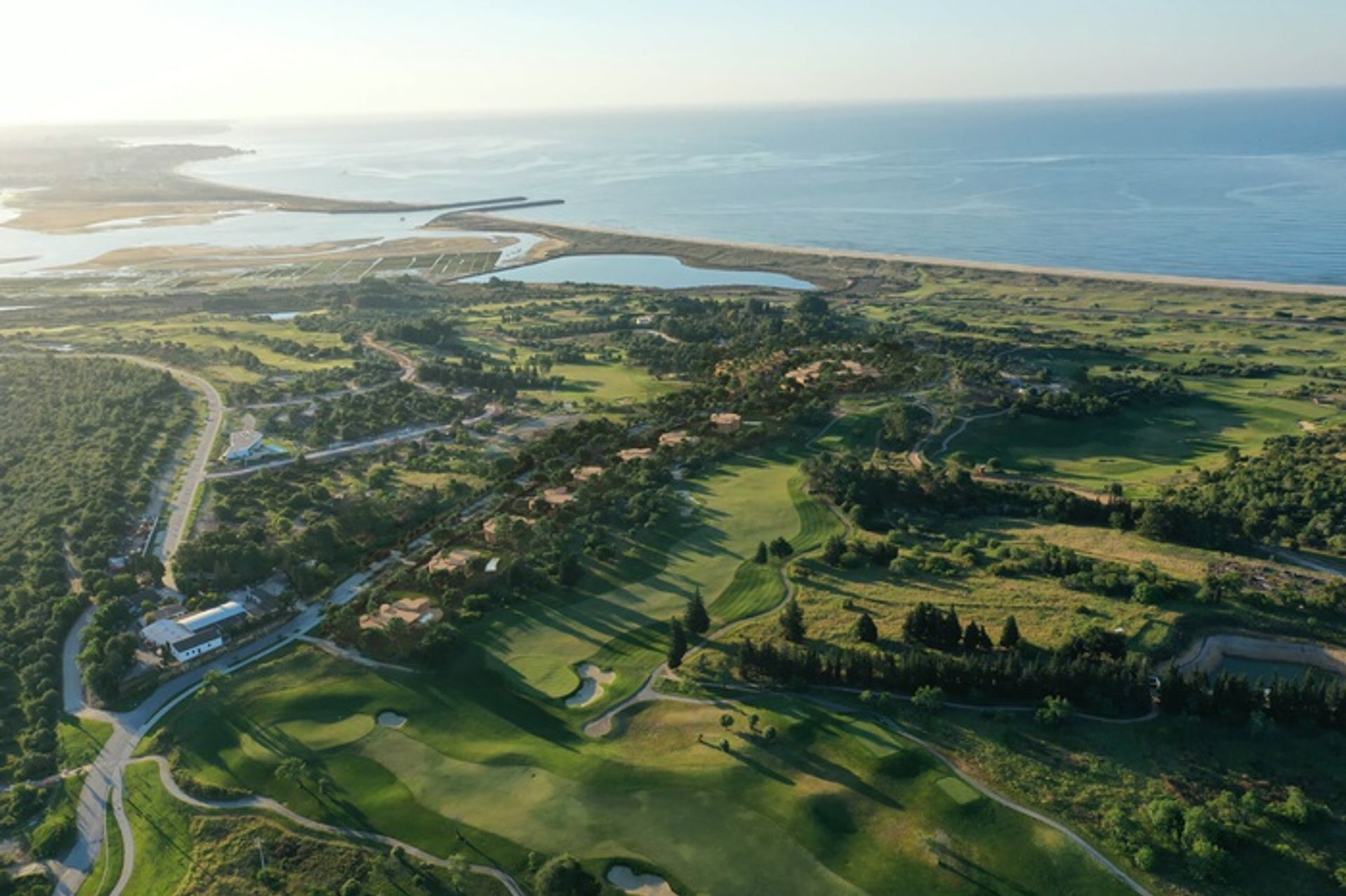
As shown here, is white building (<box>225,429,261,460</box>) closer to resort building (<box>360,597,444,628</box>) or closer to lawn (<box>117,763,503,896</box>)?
resort building (<box>360,597,444,628</box>)

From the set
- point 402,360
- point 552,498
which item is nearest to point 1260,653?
point 552,498

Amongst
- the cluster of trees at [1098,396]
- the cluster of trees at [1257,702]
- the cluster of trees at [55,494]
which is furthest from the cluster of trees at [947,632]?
the cluster of trees at [1098,396]

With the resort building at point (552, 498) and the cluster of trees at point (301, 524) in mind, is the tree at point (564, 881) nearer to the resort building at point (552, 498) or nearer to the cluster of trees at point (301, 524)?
the cluster of trees at point (301, 524)

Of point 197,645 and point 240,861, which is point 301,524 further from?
point 240,861

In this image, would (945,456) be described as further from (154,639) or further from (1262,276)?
(1262,276)

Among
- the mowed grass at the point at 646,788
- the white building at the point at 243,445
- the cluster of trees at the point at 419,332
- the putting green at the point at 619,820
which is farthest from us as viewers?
the cluster of trees at the point at 419,332

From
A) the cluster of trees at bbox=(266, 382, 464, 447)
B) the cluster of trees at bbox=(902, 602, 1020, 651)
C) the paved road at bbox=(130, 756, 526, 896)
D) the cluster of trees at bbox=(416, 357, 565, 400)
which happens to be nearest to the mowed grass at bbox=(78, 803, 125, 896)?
the paved road at bbox=(130, 756, 526, 896)
